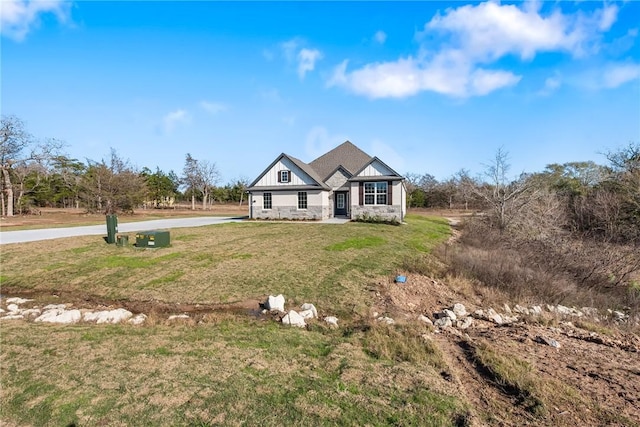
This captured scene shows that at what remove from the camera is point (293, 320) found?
636 centimetres

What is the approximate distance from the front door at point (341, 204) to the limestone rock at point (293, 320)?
2238 centimetres

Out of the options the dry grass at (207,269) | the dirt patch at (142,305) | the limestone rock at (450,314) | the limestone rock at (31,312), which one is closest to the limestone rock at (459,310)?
the limestone rock at (450,314)

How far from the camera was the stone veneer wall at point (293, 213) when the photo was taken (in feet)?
81.3

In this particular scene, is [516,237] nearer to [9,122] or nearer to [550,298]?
[550,298]

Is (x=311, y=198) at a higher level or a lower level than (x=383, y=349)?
higher

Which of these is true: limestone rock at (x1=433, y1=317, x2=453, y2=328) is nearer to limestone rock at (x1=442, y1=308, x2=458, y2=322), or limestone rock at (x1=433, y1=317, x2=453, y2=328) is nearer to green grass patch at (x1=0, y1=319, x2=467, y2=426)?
limestone rock at (x1=442, y1=308, x2=458, y2=322)

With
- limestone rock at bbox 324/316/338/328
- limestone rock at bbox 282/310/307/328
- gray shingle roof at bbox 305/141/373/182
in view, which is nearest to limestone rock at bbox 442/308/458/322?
limestone rock at bbox 324/316/338/328

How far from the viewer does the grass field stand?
335 cm

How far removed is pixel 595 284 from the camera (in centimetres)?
1045

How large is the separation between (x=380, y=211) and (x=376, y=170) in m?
3.12

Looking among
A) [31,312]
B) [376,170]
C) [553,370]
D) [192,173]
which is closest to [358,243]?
[553,370]

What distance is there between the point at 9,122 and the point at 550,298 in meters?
41.4

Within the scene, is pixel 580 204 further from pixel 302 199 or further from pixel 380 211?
pixel 302 199

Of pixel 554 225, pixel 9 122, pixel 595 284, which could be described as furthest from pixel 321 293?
pixel 9 122
